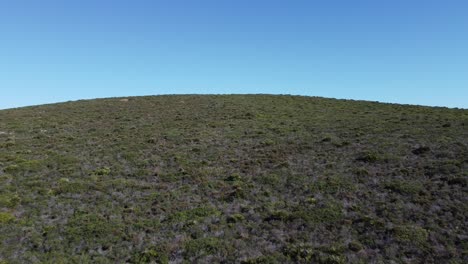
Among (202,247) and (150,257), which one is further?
(202,247)

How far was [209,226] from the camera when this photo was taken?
63.0 feet

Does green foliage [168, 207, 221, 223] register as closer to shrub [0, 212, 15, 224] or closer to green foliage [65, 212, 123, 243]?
green foliage [65, 212, 123, 243]

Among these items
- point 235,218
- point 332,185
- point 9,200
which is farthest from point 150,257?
point 332,185

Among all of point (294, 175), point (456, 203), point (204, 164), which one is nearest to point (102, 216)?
point (204, 164)

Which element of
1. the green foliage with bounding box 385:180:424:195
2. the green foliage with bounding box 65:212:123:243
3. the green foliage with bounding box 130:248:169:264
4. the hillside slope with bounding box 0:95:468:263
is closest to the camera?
the green foliage with bounding box 130:248:169:264

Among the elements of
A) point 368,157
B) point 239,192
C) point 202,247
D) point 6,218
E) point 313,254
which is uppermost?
point 368,157

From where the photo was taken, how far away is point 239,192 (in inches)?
913

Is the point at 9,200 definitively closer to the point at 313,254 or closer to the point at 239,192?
the point at 239,192

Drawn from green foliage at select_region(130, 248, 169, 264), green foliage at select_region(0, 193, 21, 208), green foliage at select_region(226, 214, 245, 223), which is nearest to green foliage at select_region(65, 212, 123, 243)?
green foliage at select_region(130, 248, 169, 264)

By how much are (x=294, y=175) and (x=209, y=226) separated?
28.3 ft

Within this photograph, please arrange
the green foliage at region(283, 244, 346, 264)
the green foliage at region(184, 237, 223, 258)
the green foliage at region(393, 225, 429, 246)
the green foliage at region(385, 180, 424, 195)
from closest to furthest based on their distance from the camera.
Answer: the green foliage at region(283, 244, 346, 264) < the green foliage at region(393, 225, 429, 246) < the green foliage at region(184, 237, 223, 258) < the green foliage at region(385, 180, 424, 195)

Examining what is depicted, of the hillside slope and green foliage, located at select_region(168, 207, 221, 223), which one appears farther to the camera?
green foliage, located at select_region(168, 207, 221, 223)

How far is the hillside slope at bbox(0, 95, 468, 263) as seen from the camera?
1680 centimetres

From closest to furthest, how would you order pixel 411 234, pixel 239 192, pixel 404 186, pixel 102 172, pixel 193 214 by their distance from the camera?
pixel 411 234 < pixel 193 214 < pixel 404 186 < pixel 239 192 < pixel 102 172
